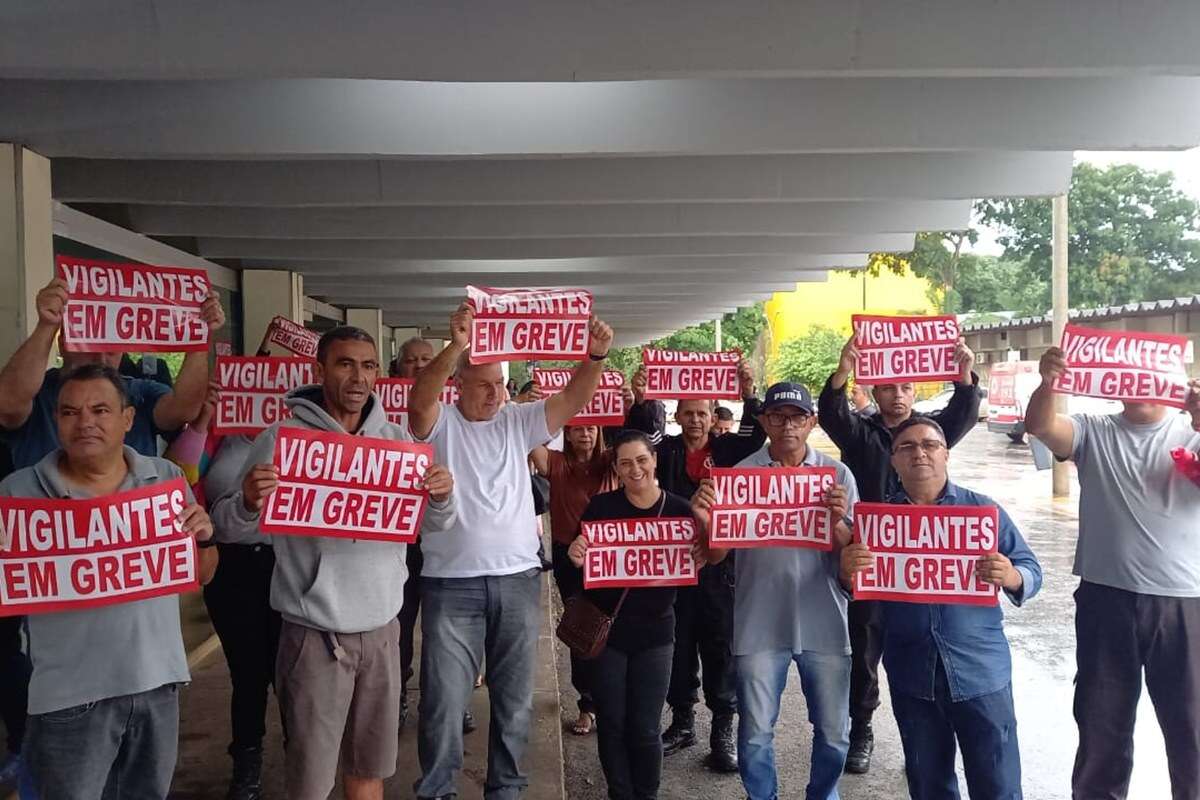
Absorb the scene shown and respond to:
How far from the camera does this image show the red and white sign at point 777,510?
418 centimetres

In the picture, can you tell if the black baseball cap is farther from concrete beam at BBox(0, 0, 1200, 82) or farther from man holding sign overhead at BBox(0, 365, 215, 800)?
man holding sign overhead at BBox(0, 365, 215, 800)

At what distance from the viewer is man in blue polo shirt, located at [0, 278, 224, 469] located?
3.37 metres

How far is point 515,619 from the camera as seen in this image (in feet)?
13.0

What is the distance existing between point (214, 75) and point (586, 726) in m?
4.11

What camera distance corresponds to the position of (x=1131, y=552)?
13.5 ft

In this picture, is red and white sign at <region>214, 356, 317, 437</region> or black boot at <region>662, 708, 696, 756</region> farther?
black boot at <region>662, 708, 696, 756</region>

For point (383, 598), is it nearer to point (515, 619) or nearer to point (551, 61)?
point (515, 619)

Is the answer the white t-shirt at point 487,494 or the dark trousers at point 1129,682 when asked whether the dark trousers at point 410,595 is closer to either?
the white t-shirt at point 487,494

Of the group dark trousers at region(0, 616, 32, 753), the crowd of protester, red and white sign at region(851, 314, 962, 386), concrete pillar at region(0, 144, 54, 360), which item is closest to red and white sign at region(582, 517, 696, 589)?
the crowd of protester

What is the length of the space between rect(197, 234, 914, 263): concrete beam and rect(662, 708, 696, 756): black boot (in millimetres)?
5960

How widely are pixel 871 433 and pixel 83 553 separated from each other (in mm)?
3579

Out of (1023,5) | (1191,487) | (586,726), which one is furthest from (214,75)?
(1191,487)

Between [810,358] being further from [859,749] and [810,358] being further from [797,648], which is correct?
[797,648]

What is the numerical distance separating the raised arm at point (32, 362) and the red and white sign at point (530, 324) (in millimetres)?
1512
